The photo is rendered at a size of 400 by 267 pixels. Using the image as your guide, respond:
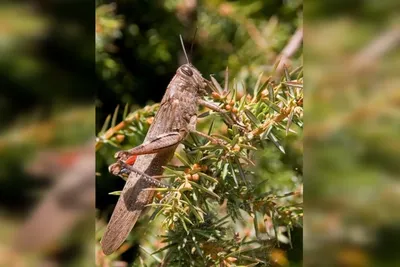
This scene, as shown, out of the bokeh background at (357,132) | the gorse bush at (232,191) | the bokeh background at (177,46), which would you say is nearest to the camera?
the bokeh background at (357,132)

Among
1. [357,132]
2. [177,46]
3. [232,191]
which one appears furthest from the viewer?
[177,46]

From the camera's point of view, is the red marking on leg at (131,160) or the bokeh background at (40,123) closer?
the bokeh background at (40,123)

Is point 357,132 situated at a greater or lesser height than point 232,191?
greater

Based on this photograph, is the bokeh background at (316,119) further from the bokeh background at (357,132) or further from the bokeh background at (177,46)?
the bokeh background at (177,46)

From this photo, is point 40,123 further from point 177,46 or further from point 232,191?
point 177,46

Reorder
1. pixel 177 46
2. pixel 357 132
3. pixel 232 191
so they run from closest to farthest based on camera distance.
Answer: pixel 357 132
pixel 232 191
pixel 177 46

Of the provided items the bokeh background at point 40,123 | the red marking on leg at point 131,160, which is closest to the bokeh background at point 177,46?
the red marking on leg at point 131,160

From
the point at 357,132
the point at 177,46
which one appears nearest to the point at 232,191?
the point at 357,132

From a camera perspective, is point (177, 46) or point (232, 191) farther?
point (177, 46)

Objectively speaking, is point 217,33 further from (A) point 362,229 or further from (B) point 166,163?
(A) point 362,229
